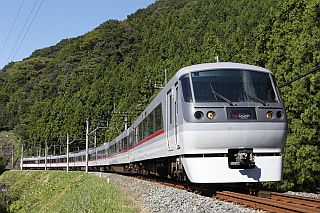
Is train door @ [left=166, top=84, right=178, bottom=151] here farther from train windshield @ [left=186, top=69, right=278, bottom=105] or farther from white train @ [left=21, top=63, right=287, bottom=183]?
train windshield @ [left=186, top=69, right=278, bottom=105]

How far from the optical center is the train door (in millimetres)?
11922

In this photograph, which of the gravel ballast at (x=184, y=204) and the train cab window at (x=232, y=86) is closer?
the gravel ballast at (x=184, y=204)

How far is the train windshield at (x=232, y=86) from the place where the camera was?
35.6ft

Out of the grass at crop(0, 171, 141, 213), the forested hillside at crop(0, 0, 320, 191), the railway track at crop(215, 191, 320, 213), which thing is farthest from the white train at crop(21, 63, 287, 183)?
the forested hillside at crop(0, 0, 320, 191)

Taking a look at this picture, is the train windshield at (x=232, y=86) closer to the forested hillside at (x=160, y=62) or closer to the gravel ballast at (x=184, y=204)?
the gravel ballast at (x=184, y=204)

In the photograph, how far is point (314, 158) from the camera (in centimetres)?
1788

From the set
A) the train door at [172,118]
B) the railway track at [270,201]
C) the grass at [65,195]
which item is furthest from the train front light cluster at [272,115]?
the grass at [65,195]

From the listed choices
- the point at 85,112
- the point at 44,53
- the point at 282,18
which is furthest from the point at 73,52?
the point at 282,18

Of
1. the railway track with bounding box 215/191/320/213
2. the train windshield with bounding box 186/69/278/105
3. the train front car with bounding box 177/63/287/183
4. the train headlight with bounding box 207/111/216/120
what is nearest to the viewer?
the railway track with bounding box 215/191/320/213

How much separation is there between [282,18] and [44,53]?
123029 mm

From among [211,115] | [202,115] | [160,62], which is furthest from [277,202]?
[160,62]

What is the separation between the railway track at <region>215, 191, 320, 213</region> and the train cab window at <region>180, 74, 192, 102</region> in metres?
2.34

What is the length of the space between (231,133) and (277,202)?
233cm

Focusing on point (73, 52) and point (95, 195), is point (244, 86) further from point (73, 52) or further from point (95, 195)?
point (73, 52)
